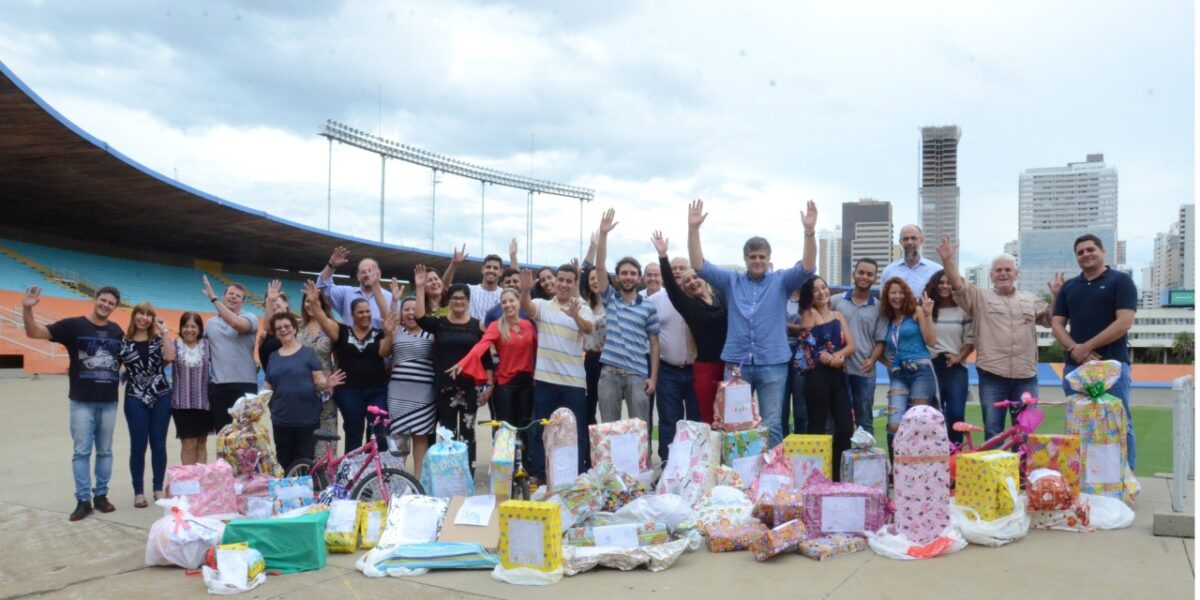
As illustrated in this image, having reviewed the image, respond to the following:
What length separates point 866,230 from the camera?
103 metres

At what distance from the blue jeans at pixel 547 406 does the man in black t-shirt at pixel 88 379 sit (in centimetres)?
313

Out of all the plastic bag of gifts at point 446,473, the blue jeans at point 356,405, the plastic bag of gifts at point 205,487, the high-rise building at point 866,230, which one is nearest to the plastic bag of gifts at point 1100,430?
the plastic bag of gifts at point 446,473

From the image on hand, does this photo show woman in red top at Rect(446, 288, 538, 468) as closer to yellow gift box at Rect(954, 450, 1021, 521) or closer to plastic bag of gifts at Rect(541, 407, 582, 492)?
plastic bag of gifts at Rect(541, 407, 582, 492)

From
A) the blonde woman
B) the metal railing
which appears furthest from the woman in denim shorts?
the blonde woman

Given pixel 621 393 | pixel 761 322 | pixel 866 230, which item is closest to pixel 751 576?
pixel 761 322

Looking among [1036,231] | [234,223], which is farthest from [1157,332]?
[234,223]

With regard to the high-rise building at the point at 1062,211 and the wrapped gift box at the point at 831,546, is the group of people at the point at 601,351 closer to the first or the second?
the wrapped gift box at the point at 831,546

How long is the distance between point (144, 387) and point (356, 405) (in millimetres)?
1605

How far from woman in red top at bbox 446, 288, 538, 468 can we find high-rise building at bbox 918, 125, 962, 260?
109137 millimetres

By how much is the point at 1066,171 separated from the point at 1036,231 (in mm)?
6849

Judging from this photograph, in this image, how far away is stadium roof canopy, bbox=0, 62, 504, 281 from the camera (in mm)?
16531

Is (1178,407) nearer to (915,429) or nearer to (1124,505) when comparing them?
(1124,505)

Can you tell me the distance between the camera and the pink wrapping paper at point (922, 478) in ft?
15.0

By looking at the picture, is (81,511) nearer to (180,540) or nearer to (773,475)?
(180,540)
